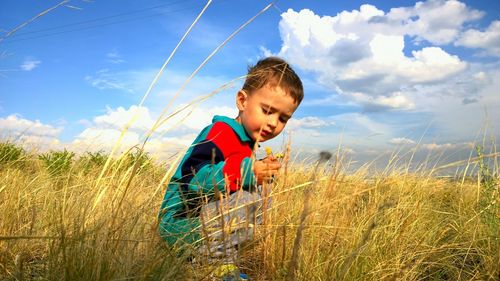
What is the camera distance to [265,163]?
210 centimetres

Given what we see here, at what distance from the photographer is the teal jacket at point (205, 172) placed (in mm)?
2145

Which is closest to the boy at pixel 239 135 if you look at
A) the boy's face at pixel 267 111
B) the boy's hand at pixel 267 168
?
the boy's face at pixel 267 111

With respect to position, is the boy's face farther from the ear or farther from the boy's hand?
the boy's hand

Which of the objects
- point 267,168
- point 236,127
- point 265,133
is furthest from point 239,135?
point 267,168

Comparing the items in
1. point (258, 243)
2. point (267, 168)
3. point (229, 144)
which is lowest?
point (258, 243)

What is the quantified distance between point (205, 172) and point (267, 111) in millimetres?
560

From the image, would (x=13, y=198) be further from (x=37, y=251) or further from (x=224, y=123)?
(x=224, y=123)

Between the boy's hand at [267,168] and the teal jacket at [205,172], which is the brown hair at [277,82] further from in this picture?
the boy's hand at [267,168]

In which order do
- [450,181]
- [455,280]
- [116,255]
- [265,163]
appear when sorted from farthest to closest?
[450,181] → [455,280] → [265,163] → [116,255]

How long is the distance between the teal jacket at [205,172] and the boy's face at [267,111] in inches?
3.3

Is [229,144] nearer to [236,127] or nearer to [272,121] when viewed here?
[236,127]

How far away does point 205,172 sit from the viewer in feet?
7.27

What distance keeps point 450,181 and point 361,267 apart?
4.37m

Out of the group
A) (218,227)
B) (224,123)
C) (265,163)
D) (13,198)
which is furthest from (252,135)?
(13,198)
